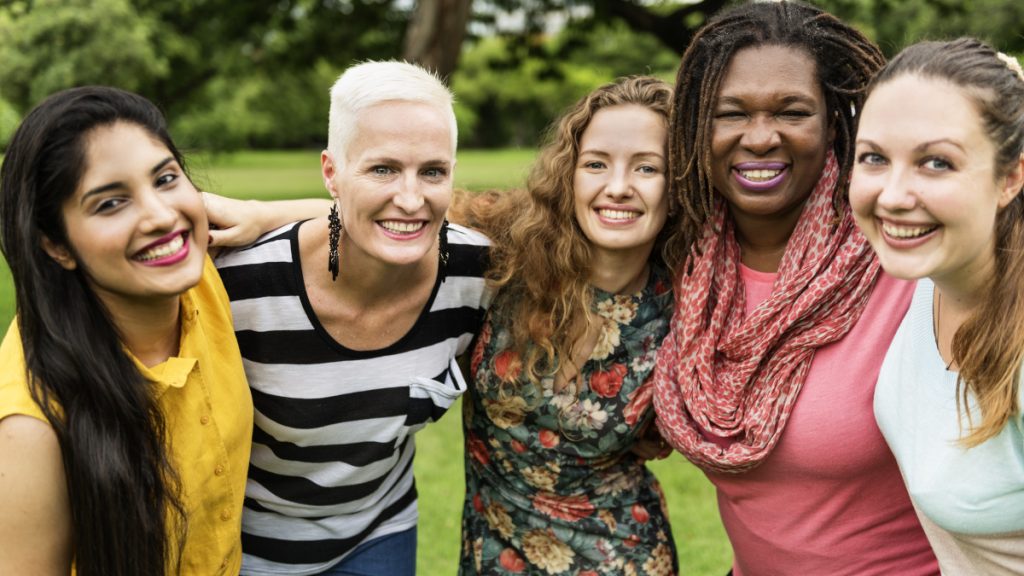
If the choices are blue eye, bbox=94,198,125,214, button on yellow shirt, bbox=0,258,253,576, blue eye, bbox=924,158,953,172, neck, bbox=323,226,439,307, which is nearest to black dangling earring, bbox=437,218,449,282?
neck, bbox=323,226,439,307

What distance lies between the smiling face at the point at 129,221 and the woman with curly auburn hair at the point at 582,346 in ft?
3.70

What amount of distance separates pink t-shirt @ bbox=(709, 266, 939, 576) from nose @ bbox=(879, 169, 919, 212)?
0.55 meters

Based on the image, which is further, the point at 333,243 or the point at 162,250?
the point at 333,243

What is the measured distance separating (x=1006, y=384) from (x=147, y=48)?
13354mm

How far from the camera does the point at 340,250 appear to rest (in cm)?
302

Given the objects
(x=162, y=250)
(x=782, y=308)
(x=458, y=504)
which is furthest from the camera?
(x=458, y=504)

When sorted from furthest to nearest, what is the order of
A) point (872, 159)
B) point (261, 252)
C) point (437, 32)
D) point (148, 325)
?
point (437, 32)
point (261, 252)
point (148, 325)
point (872, 159)

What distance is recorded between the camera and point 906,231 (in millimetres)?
2205

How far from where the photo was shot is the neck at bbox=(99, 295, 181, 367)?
2459 mm

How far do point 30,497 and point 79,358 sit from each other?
1.08 ft

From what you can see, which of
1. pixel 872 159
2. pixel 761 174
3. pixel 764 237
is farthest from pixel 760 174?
pixel 872 159

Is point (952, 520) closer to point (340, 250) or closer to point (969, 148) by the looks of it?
point (969, 148)

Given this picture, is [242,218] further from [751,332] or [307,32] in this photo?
[307,32]

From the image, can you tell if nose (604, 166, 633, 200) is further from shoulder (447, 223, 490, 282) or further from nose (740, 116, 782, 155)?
shoulder (447, 223, 490, 282)
